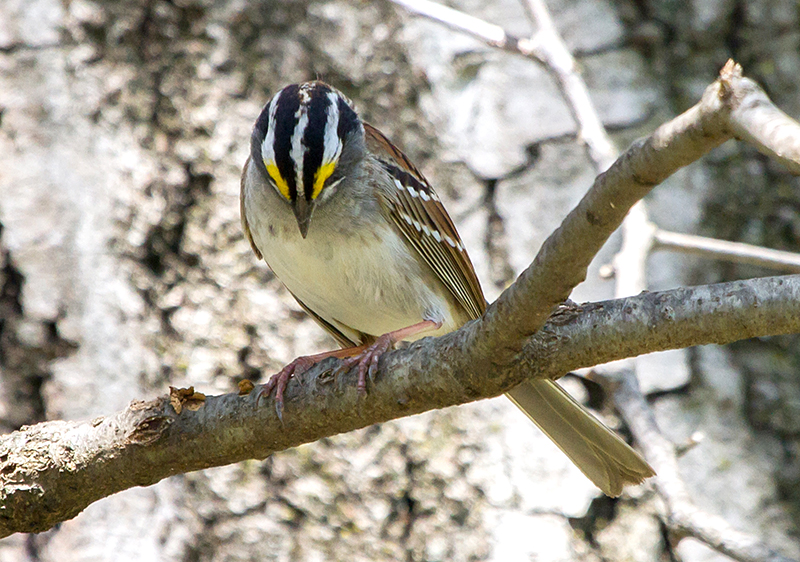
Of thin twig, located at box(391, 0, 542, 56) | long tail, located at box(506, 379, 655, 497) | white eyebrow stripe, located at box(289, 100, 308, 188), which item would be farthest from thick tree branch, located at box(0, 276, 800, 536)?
thin twig, located at box(391, 0, 542, 56)

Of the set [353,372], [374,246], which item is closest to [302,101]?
[374,246]

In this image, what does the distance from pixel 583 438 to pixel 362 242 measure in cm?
100

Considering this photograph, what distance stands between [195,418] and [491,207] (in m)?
1.69

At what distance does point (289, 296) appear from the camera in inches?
142

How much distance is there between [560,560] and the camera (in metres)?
3.12

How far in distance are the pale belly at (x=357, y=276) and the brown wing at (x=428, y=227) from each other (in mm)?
63

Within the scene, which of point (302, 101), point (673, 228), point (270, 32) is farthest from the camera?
point (270, 32)

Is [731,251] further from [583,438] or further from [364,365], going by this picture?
[364,365]

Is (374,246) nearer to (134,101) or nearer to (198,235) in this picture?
(198,235)

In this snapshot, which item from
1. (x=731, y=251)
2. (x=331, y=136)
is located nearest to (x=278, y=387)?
(x=331, y=136)

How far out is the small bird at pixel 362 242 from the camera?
2650 millimetres

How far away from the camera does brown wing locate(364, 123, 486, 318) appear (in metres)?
3.10

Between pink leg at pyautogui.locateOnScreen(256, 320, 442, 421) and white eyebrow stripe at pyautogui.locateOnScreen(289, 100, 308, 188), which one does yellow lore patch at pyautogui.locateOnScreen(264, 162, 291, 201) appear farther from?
pink leg at pyautogui.locateOnScreen(256, 320, 442, 421)

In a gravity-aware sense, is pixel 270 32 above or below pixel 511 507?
above
